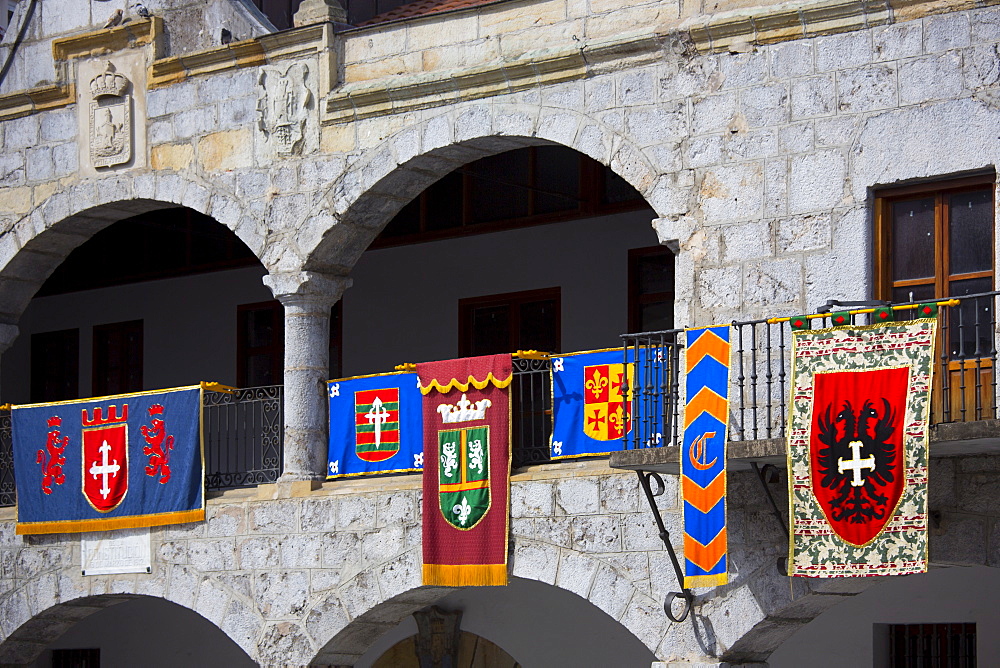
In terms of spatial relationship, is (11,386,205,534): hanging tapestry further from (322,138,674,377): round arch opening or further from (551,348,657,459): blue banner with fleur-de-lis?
(551,348,657,459): blue banner with fleur-de-lis

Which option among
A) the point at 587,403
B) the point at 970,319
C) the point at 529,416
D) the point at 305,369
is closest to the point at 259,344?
the point at 305,369

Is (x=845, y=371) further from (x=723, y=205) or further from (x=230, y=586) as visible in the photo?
(x=230, y=586)

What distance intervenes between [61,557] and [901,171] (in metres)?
7.05

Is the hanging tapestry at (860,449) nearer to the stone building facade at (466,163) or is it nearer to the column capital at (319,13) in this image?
the stone building facade at (466,163)

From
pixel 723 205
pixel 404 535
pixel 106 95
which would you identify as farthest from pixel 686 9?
pixel 106 95

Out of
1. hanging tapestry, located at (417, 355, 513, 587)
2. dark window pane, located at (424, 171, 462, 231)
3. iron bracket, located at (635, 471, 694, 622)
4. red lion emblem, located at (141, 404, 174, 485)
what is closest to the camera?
iron bracket, located at (635, 471, 694, 622)

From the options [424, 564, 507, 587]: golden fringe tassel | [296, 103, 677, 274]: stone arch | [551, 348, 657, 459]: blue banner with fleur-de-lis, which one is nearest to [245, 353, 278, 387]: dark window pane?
[296, 103, 677, 274]: stone arch

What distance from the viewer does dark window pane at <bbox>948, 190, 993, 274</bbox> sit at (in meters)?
10.3

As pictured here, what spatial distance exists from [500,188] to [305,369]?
291 cm

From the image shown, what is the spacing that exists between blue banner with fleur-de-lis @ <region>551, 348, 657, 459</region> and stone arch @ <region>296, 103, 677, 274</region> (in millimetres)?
1064

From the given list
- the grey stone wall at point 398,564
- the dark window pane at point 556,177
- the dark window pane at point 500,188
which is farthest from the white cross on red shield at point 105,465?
the dark window pane at point 556,177

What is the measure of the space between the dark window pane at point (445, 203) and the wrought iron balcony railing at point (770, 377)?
4018 mm

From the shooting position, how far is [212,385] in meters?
13.1

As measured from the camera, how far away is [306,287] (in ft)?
41.7
